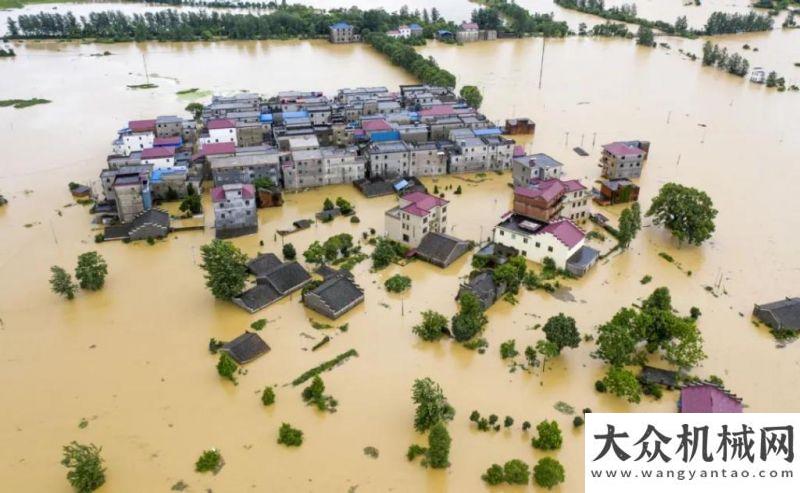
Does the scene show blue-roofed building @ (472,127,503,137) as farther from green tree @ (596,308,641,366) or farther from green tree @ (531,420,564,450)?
green tree @ (531,420,564,450)

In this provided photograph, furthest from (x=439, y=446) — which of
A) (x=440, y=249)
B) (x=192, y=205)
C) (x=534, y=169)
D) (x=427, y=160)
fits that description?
(x=427, y=160)

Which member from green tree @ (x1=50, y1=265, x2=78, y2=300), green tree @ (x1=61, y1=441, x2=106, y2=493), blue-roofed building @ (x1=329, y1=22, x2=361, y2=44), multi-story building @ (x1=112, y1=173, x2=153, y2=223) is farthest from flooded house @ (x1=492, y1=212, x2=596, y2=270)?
blue-roofed building @ (x1=329, y1=22, x2=361, y2=44)

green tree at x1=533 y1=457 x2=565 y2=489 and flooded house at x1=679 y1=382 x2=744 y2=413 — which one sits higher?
flooded house at x1=679 y1=382 x2=744 y2=413

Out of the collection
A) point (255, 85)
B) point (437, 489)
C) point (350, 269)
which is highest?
point (255, 85)

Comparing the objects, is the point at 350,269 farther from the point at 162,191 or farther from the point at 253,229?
the point at 162,191

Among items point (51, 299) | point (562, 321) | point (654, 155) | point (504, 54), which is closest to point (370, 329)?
point (562, 321)

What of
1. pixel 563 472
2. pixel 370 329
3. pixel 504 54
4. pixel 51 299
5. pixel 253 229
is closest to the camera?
pixel 563 472
